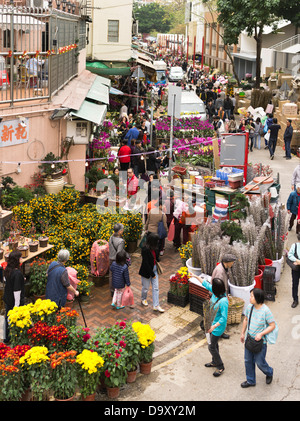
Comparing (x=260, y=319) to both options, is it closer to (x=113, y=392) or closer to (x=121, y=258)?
(x=113, y=392)

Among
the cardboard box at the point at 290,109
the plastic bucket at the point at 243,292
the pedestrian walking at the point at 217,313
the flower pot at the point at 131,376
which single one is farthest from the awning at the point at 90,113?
the cardboard box at the point at 290,109

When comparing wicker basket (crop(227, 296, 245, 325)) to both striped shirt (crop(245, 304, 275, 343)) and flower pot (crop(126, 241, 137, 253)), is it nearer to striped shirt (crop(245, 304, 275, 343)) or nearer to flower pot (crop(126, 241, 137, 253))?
striped shirt (crop(245, 304, 275, 343))

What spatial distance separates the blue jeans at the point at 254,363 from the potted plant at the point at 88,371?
1.99 metres

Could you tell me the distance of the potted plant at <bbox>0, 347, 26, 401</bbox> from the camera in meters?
6.46

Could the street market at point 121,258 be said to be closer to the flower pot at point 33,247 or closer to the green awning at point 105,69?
the flower pot at point 33,247

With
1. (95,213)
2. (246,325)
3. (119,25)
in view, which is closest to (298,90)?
(119,25)

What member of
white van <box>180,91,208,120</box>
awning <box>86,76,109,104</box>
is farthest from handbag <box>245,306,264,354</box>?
white van <box>180,91,208,120</box>

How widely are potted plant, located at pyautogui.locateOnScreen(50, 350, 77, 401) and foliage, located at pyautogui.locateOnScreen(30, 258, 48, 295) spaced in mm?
2945

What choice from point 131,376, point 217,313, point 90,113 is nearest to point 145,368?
point 131,376

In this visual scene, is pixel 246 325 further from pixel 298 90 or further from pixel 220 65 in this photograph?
pixel 220 65

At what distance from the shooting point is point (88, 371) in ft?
21.9

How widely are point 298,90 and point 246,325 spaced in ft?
77.3

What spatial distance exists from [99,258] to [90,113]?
5558 mm
